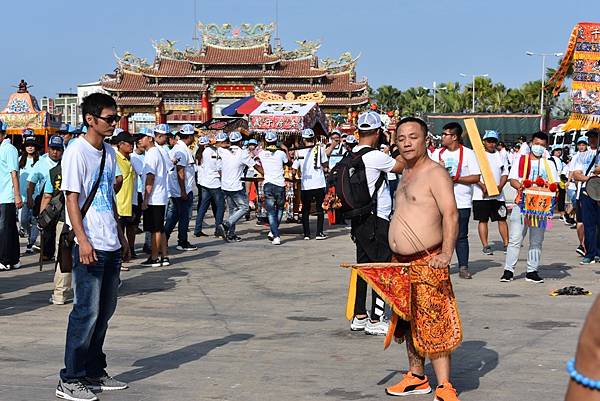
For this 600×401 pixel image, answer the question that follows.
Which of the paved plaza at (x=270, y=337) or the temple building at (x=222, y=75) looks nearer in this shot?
the paved plaza at (x=270, y=337)

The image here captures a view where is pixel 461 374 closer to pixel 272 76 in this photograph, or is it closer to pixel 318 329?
pixel 318 329

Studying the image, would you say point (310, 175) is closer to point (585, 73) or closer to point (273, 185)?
point (273, 185)

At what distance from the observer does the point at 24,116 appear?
40594 mm

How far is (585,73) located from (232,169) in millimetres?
7424

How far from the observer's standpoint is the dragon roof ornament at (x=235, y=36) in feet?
205

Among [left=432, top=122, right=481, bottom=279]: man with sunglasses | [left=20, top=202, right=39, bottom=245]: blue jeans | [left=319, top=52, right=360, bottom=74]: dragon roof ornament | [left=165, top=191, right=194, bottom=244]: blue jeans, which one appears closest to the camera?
[left=432, top=122, right=481, bottom=279]: man with sunglasses

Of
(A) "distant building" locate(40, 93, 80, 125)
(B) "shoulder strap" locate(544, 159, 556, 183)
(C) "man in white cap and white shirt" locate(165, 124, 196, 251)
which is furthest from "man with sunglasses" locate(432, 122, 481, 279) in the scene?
(A) "distant building" locate(40, 93, 80, 125)

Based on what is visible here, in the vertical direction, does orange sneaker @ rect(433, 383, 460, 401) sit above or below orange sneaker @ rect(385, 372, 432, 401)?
above

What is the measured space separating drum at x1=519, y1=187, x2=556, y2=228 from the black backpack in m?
3.37

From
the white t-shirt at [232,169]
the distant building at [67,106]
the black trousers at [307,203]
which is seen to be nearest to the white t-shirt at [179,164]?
the white t-shirt at [232,169]

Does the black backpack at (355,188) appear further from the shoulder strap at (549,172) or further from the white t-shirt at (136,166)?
the white t-shirt at (136,166)

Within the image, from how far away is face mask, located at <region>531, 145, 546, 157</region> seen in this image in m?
11.6

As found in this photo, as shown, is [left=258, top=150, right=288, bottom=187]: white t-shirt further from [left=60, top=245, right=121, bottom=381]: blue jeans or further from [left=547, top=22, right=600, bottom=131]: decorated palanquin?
[left=60, top=245, right=121, bottom=381]: blue jeans

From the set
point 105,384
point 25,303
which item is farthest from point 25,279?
point 105,384
